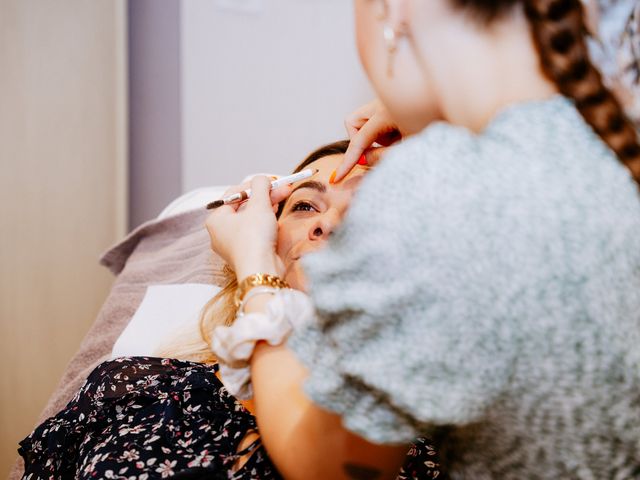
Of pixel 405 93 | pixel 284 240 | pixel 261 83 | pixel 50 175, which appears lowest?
pixel 50 175

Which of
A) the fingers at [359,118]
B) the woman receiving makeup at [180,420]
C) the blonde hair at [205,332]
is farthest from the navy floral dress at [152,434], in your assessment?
the fingers at [359,118]

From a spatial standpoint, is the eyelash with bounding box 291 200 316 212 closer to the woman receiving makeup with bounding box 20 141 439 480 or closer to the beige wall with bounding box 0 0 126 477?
the woman receiving makeup with bounding box 20 141 439 480

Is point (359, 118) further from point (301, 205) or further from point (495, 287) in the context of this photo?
point (495, 287)

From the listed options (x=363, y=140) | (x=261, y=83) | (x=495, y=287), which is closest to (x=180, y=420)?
(x=363, y=140)

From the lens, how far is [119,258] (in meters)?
1.73

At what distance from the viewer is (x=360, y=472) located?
0.61 metres

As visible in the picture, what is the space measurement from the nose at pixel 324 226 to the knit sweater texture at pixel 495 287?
530 millimetres

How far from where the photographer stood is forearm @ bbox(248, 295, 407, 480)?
1.95 ft

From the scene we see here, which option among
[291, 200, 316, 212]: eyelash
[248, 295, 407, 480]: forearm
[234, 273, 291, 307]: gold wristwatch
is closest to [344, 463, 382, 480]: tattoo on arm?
[248, 295, 407, 480]: forearm

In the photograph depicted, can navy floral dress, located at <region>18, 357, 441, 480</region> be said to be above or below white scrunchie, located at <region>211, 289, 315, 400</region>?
below

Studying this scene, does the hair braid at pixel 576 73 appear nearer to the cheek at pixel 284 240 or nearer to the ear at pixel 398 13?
the ear at pixel 398 13

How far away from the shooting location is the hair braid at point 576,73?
53 cm

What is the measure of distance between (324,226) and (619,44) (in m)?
0.57

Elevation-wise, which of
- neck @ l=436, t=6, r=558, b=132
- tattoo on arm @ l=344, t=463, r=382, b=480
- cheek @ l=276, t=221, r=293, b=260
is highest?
neck @ l=436, t=6, r=558, b=132
